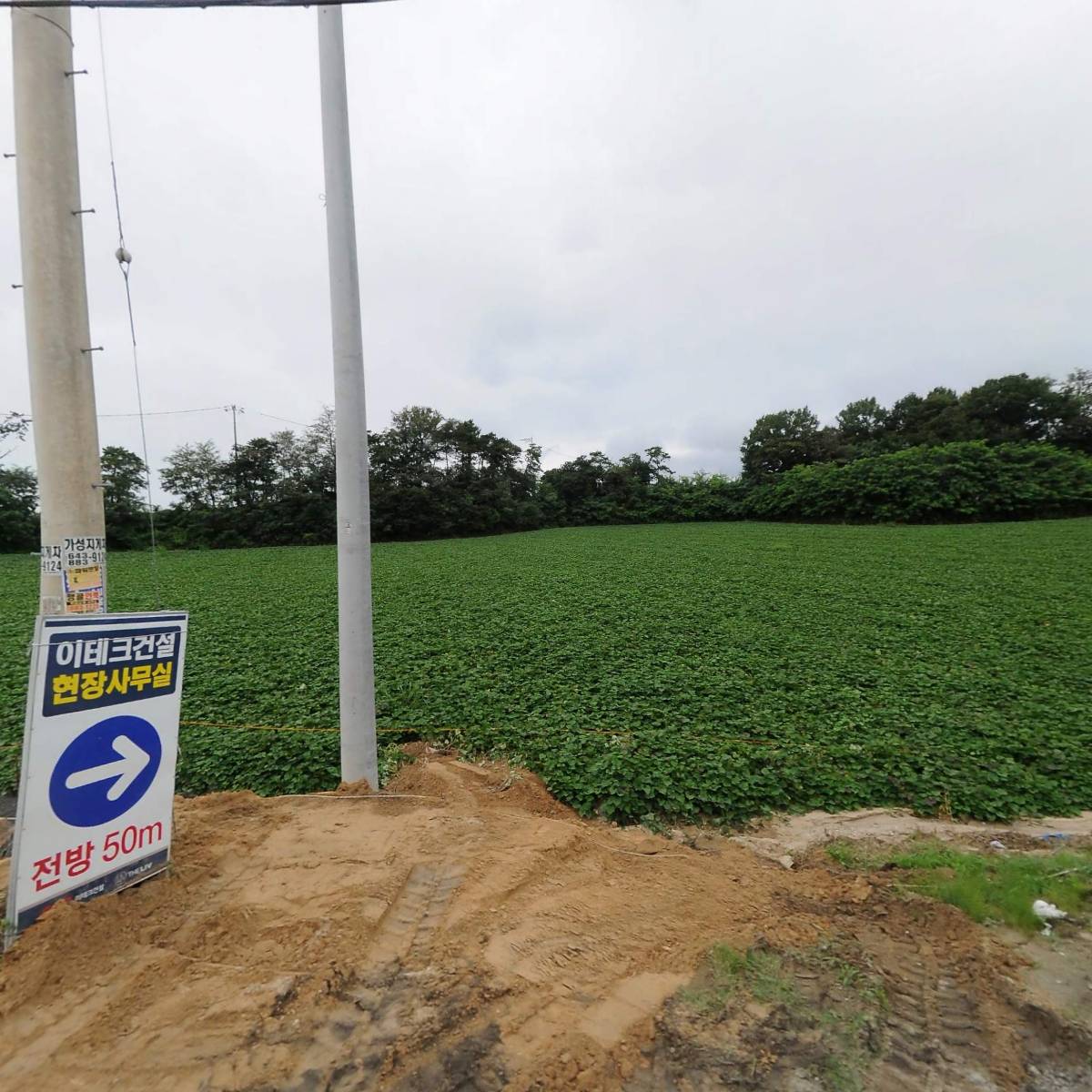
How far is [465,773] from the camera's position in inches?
186

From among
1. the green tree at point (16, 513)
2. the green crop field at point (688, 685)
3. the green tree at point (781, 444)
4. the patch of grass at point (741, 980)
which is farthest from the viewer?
the green tree at point (781, 444)

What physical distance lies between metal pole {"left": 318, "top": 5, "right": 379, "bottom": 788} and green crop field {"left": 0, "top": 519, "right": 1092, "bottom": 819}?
4.68 ft

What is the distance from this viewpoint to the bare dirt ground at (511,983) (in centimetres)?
180

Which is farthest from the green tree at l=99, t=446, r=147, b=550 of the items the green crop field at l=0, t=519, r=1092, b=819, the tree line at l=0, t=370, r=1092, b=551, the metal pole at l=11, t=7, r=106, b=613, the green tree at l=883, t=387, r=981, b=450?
the green tree at l=883, t=387, r=981, b=450

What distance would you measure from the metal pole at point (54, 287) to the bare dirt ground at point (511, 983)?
1.82 metres

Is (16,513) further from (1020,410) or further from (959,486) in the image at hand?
(1020,410)

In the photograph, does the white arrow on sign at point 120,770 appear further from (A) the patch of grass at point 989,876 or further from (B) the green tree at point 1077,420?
(B) the green tree at point 1077,420

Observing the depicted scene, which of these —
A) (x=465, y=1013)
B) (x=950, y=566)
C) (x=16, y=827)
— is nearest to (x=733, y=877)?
(x=465, y=1013)

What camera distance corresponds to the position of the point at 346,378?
3.79m

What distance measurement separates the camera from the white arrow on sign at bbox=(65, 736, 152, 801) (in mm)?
2506

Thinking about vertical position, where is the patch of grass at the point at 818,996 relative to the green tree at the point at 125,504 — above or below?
below

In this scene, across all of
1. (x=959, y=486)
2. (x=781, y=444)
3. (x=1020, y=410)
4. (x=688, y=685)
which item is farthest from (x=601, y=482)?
(x=688, y=685)

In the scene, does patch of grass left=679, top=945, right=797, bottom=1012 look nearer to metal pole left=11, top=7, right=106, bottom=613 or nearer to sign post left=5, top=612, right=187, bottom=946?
sign post left=5, top=612, right=187, bottom=946

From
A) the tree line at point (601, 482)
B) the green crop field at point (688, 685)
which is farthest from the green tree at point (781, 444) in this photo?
the green crop field at point (688, 685)
